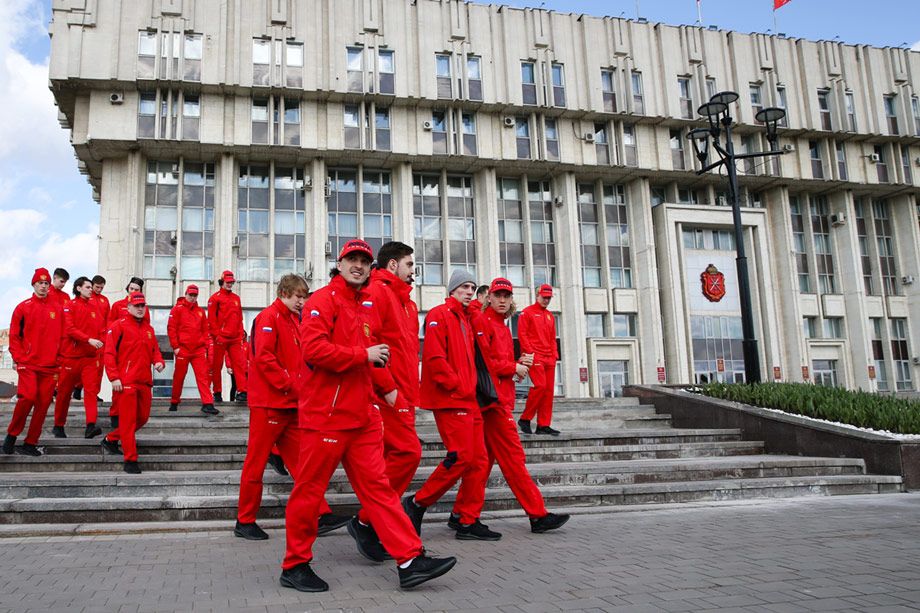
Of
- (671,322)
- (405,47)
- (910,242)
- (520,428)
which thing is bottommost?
(520,428)

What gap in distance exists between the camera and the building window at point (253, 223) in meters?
28.0

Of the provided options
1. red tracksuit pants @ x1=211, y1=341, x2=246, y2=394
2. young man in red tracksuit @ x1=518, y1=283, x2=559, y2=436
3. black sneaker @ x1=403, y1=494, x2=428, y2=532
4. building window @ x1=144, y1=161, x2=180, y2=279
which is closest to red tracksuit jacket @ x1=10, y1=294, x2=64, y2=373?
red tracksuit pants @ x1=211, y1=341, x2=246, y2=394

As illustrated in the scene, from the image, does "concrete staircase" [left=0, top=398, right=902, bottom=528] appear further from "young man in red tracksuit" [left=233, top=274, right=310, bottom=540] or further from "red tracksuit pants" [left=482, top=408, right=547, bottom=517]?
"red tracksuit pants" [left=482, top=408, right=547, bottom=517]

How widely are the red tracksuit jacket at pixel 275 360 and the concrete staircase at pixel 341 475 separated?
1352mm

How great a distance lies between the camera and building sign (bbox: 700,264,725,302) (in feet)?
104

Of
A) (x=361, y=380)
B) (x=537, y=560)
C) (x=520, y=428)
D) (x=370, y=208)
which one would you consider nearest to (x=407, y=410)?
(x=361, y=380)

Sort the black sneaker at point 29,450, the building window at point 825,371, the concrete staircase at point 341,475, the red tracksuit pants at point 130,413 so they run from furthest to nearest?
the building window at point 825,371 < the black sneaker at point 29,450 < the red tracksuit pants at point 130,413 < the concrete staircase at point 341,475

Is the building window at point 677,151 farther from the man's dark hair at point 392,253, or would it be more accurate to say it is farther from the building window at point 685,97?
the man's dark hair at point 392,253

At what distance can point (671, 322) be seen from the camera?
31.1 m

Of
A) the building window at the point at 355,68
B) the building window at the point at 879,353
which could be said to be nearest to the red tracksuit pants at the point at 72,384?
the building window at the point at 355,68

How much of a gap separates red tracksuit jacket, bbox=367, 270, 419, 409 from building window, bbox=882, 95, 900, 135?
3756 centimetres

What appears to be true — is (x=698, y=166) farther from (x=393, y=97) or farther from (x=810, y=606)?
(x=810, y=606)

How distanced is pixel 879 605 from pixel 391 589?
2865 mm

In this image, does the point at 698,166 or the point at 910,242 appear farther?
the point at 910,242
